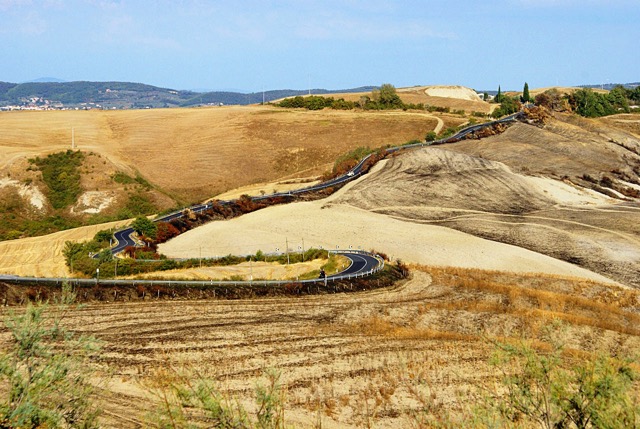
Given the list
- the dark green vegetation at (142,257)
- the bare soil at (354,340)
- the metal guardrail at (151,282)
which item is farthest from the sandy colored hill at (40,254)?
the bare soil at (354,340)

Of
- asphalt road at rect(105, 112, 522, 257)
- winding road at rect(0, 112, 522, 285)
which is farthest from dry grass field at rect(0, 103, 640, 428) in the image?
asphalt road at rect(105, 112, 522, 257)

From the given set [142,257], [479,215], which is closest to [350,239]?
[479,215]

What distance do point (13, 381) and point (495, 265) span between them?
5527cm

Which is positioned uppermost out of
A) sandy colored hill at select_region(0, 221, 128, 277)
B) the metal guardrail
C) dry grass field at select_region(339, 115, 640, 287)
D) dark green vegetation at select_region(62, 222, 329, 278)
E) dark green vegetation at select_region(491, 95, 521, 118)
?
dark green vegetation at select_region(491, 95, 521, 118)

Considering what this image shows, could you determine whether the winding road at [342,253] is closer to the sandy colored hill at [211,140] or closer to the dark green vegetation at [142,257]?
the dark green vegetation at [142,257]

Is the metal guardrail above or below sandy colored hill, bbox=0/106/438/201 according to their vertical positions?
below

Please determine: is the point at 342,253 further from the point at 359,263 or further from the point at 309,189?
the point at 309,189

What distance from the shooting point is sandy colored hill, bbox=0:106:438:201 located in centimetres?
11594

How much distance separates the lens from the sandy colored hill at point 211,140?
11594cm

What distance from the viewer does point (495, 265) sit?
65438mm

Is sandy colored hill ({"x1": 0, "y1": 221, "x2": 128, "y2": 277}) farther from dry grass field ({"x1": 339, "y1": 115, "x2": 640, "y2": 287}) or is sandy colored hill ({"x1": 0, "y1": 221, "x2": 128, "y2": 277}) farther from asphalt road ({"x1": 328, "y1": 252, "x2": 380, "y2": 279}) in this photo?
dry grass field ({"x1": 339, "y1": 115, "x2": 640, "y2": 287})

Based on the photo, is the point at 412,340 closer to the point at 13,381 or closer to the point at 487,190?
the point at 13,381

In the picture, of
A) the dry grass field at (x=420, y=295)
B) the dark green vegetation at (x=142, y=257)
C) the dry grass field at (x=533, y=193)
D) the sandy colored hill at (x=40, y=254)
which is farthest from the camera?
the dry grass field at (x=533, y=193)

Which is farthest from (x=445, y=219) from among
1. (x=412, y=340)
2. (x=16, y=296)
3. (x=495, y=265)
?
(x=16, y=296)
